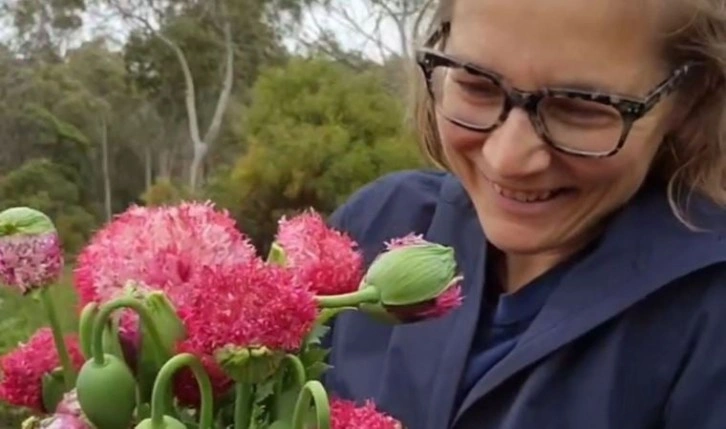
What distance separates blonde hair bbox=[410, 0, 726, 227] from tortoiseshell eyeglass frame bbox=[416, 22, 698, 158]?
15 mm

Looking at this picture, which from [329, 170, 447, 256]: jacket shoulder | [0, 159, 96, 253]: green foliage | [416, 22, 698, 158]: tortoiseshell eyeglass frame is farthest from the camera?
[0, 159, 96, 253]: green foliage

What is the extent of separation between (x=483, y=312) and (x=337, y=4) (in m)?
4.53

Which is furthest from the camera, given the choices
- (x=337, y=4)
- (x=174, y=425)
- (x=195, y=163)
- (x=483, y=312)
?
(x=195, y=163)

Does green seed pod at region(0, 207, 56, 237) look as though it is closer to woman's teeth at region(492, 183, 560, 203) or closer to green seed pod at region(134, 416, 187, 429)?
green seed pod at region(134, 416, 187, 429)

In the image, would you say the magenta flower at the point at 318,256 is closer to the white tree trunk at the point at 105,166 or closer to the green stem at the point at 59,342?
the green stem at the point at 59,342

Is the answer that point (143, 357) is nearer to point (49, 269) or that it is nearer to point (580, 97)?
point (49, 269)

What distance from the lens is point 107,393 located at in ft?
1.68

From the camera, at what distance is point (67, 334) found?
0.58m

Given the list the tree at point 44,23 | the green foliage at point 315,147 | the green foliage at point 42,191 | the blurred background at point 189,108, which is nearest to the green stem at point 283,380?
the blurred background at point 189,108

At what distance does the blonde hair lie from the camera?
2.41 feet

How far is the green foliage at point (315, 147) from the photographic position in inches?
159

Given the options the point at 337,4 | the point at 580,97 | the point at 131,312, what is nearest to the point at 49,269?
the point at 131,312

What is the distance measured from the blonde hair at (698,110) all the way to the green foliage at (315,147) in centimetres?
303

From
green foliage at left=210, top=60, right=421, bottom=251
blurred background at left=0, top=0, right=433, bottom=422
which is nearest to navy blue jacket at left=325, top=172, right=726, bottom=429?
blurred background at left=0, top=0, right=433, bottom=422
